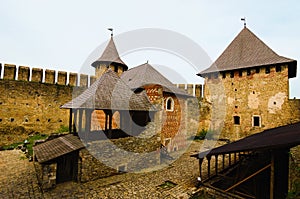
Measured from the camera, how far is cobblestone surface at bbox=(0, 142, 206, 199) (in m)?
5.90

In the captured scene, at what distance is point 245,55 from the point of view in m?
16.3

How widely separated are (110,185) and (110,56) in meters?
14.7

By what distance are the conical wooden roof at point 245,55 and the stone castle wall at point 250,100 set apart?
572 millimetres

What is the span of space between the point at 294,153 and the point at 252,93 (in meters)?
11.9

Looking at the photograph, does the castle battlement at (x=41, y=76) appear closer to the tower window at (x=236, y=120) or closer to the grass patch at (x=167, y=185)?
the tower window at (x=236, y=120)

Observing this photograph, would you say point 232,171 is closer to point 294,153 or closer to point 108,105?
point 294,153

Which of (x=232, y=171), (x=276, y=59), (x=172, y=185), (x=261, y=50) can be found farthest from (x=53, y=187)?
(x=261, y=50)

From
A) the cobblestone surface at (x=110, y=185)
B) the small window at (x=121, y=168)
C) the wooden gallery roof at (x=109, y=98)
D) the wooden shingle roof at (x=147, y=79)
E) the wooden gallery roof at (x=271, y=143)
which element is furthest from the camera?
the wooden shingle roof at (x=147, y=79)

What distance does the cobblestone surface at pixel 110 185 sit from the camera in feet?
19.4

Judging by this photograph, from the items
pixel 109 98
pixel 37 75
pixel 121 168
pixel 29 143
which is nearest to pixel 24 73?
pixel 37 75

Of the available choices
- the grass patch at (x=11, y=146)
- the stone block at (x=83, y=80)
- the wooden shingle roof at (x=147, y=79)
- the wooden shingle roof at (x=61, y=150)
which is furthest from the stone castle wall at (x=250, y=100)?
the grass patch at (x=11, y=146)

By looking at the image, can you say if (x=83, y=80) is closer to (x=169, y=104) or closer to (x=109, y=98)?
(x=169, y=104)

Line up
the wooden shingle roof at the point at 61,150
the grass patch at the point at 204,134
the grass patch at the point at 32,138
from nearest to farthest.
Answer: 1. the wooden shingle roof at the point at 61,150
2. the grass patch at the point at 32,138
3. the grass patch at the point at 204,134

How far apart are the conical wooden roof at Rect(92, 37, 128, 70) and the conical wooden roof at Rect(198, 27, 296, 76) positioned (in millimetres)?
8426
